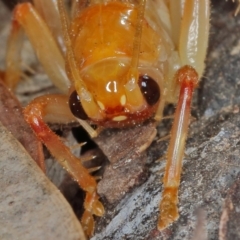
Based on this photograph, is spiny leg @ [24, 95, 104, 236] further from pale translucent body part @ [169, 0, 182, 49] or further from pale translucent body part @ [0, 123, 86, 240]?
pale translucent body part @ [169, 0, 182, 49]

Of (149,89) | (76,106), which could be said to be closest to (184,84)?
(149,89)

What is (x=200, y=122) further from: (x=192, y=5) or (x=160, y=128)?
(x=192, y=5)

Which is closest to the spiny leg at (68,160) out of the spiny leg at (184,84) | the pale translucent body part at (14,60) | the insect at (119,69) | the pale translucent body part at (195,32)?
the insect at (119,69)

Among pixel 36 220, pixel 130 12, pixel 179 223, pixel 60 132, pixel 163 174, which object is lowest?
pixel 179 223

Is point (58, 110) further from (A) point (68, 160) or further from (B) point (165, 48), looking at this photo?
(B) point (165, 48)

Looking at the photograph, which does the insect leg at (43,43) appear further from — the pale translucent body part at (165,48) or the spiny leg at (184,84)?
the spiny leg at (184,84)

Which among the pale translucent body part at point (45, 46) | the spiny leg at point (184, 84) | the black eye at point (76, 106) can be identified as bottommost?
the spiny leg at point (184, 84)

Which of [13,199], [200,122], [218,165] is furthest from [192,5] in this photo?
[13,199]
